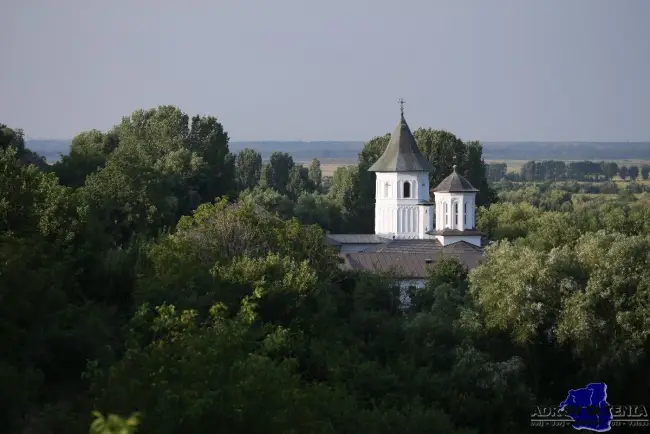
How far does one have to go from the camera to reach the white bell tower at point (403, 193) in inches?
2742

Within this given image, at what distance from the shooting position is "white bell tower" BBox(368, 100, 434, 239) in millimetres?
69637

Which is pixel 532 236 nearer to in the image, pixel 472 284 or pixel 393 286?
pixel 393 286

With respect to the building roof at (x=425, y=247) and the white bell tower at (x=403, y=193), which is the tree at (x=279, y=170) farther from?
the building roof at (x=425, y=247)

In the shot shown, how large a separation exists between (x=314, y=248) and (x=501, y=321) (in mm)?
6288

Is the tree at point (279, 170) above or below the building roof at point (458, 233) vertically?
below

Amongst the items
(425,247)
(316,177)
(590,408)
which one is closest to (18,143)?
(425,247)

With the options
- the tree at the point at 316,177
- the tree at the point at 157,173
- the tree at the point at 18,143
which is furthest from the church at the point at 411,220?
the tree at the point at 316,177

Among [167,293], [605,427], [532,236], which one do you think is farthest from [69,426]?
[532,236]

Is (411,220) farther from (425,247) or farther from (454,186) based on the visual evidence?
(425,247)

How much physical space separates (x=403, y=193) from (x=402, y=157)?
6.15ft

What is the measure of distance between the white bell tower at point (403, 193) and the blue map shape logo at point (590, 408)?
3662 cm

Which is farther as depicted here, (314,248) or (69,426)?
(314,248)

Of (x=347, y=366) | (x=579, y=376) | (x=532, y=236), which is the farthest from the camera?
(x=532, y=236)

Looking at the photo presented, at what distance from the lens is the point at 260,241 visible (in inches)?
1428
